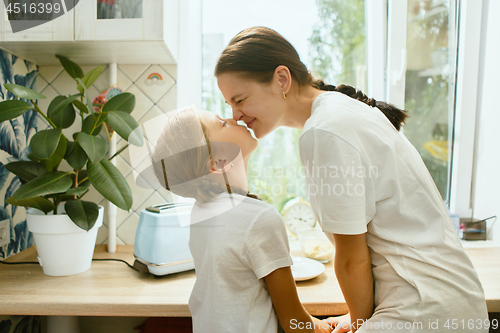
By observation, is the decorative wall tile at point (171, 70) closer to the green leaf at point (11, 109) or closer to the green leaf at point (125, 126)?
the green leaf at point (125, 126)

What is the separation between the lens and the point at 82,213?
1.12m

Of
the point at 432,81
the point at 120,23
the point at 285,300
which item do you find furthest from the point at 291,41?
the point at 285,300

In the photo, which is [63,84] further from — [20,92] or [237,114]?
[237,114]

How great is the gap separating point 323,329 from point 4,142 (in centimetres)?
137

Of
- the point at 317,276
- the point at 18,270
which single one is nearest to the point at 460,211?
the point at 317,276

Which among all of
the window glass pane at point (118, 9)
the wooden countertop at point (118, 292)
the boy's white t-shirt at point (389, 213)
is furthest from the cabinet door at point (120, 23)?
the wooden countertop at point (118, 292)

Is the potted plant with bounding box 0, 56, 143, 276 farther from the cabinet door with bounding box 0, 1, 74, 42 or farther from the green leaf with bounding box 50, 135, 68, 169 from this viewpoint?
the cabinet door with bounding box 0, 1, 74, 42

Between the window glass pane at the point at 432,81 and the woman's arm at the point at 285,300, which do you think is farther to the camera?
the window glass pane at the point at 432,81

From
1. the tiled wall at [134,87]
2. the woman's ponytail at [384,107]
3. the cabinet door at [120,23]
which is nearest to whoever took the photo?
the woman's ponytail at [384,107]

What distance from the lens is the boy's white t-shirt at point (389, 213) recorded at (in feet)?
2.27

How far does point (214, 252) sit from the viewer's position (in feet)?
2.55

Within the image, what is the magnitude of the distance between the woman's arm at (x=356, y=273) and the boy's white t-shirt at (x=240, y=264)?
5.0 inches

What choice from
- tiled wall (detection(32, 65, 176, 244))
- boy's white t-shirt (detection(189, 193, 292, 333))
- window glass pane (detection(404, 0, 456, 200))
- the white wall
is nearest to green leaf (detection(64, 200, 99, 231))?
tiled wall (detection(32, 65, 176, 244))

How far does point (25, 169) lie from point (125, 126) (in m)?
0.39
